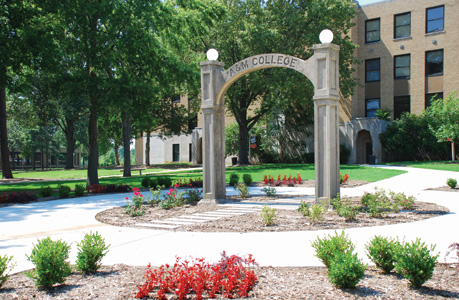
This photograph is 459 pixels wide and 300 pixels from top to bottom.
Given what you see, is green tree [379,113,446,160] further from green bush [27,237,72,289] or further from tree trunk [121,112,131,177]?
green bush [27,237,72,289]

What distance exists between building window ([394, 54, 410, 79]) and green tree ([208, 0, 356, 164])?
688 cm

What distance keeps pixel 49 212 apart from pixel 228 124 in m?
34.2

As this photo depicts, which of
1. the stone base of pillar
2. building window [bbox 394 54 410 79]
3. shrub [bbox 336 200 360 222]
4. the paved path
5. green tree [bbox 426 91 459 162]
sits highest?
building window [bbox 394 54 410 79]

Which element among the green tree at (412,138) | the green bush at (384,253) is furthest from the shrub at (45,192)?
the green tree at (412,138)

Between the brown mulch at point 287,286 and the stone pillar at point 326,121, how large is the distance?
16.9 feet

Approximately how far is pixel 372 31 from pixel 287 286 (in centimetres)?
3757

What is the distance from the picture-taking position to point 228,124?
1759 inches

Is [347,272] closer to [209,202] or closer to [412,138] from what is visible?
[209,202]

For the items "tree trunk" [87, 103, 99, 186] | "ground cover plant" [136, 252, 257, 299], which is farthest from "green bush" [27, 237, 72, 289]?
"tree trunk" [87, 103, 99, 186]

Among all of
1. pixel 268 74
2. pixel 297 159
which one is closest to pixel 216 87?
pixel 268 74

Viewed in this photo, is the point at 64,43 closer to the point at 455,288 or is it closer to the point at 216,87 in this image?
the point at 216,87

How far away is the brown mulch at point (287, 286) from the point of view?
167 inches

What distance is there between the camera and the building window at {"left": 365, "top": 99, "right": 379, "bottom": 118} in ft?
125

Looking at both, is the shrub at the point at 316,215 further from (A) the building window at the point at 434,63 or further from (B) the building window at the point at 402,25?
(B) the building window at the point at 402,25
